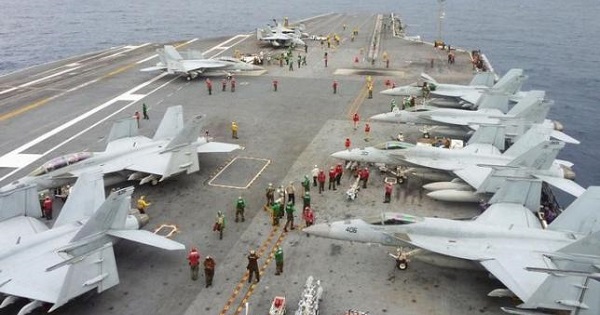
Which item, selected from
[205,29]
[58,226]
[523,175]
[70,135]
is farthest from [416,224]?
[205,29]

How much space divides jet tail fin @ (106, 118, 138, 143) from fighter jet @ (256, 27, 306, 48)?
1614 inches

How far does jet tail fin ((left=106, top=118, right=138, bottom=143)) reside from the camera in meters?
29.3

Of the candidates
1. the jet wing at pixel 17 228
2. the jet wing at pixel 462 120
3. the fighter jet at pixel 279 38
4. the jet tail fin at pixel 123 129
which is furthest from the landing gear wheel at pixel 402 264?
the fighter jet at pixel 279 38

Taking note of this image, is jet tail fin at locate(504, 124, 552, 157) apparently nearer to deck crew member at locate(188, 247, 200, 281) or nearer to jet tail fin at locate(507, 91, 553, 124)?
jet tail fin at locate(507, 91, 553, 124)

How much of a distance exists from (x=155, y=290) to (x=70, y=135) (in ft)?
68.8

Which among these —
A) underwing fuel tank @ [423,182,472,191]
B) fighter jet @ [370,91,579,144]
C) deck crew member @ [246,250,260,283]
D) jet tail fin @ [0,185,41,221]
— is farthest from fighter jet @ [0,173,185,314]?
fighter jet @ [370,91,579,144]

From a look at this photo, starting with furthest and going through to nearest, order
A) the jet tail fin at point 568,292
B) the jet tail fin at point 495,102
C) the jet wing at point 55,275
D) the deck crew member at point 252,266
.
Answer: the jet tail fin at point 495,102 < the deck crew member at point 252,266 < the jet wing at point 55,275 < the jet tail fin at point 568,292

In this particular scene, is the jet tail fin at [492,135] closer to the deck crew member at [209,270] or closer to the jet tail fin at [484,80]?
the jet tail fin at [484,80]

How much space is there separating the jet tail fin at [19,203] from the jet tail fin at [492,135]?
2367cm

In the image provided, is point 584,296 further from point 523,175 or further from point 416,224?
point 523,175

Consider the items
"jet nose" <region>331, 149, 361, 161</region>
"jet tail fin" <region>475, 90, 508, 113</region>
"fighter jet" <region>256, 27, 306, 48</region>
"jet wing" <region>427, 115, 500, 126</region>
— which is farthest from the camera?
"fighter jet" <region>256, 27, 306, 48</region>

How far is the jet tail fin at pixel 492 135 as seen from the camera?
96.4 ft

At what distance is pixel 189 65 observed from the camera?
51031 mm

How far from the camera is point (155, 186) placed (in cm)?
2727
